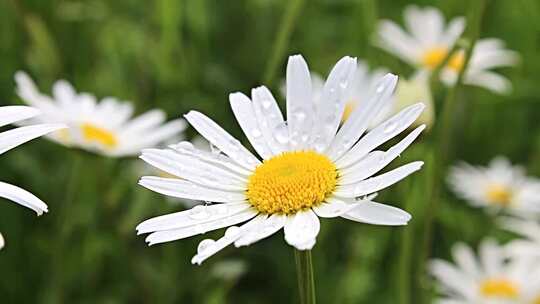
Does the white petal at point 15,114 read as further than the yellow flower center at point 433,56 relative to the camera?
No

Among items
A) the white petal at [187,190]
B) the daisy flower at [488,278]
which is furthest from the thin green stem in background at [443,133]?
the white petal at [187,190]

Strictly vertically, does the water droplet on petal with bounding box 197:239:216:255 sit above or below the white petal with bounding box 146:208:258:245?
below

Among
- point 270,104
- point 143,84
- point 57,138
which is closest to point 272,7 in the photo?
point 143,84

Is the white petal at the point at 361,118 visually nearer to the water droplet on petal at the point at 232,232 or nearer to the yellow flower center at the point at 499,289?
A: the water droplet on petal at the point at 232,232

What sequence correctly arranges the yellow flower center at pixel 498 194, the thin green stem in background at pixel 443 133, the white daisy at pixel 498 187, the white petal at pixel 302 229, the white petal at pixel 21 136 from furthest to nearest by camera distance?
1. the yellow flower center at pixel 498 194
2. the white daisy at pixel 498 187
3. the thin green stem in background at pixel 443 133
4. the white petal at pixel 21 136
5. the white petal at pixel 302 229

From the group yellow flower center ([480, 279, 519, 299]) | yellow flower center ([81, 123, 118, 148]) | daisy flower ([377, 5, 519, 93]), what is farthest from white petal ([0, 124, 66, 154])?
daisy flower ([377, 5, 519, 93])

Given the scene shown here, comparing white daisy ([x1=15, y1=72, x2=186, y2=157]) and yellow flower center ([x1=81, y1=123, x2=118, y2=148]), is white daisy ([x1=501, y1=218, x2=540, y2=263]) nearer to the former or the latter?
white daisy ([x1=15, y1=72, x2=186, y2=157])

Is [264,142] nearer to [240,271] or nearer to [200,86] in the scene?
[240,271]
